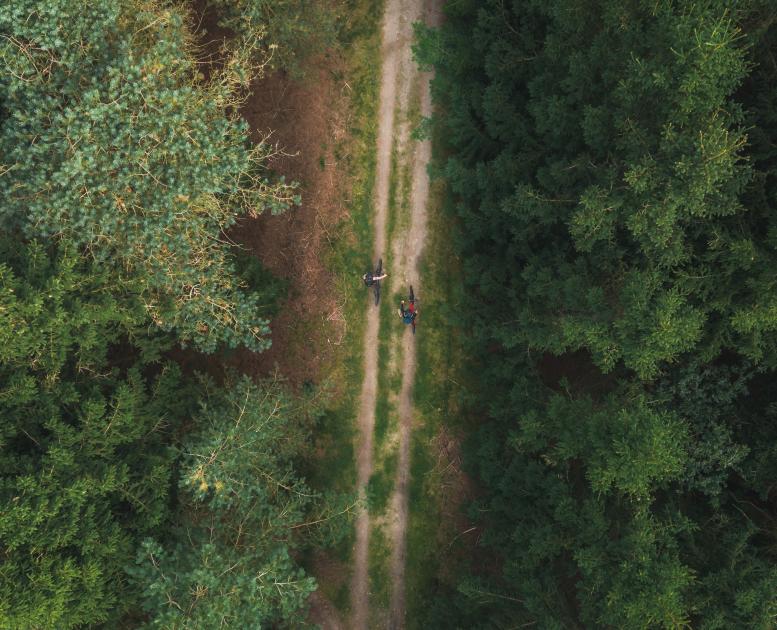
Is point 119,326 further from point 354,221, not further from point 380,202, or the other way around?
point 380,202

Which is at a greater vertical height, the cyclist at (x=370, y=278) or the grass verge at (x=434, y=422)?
the cyclist at (x=370, y=278)

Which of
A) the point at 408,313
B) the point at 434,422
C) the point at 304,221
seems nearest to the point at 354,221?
the point at 304,221

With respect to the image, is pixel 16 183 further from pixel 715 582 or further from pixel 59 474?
→ pixel 715 582

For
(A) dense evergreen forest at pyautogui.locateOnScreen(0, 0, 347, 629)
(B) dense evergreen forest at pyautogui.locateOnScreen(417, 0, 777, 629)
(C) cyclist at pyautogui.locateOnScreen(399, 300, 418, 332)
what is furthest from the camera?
(C) cyclist at pyautogui.locateOnScreen(399, 300, 418, 332)

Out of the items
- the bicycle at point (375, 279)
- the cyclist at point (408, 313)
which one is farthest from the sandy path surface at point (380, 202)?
the cyclist at point (408, 313)

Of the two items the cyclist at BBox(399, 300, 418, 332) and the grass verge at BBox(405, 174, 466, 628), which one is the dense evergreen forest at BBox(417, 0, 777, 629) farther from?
the cyclist at BBox(399, 300, 418, 332)

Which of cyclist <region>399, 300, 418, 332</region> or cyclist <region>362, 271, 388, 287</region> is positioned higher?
cyclist <region>362, 271, 388, 287</region>

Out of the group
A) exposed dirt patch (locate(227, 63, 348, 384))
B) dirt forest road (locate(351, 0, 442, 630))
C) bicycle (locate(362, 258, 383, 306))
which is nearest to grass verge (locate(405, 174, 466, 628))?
dirt forest road (locate(351, 0, 442, 630))

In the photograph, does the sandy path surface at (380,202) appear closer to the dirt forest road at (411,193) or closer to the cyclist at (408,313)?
the dirt forest road at (411,193)
